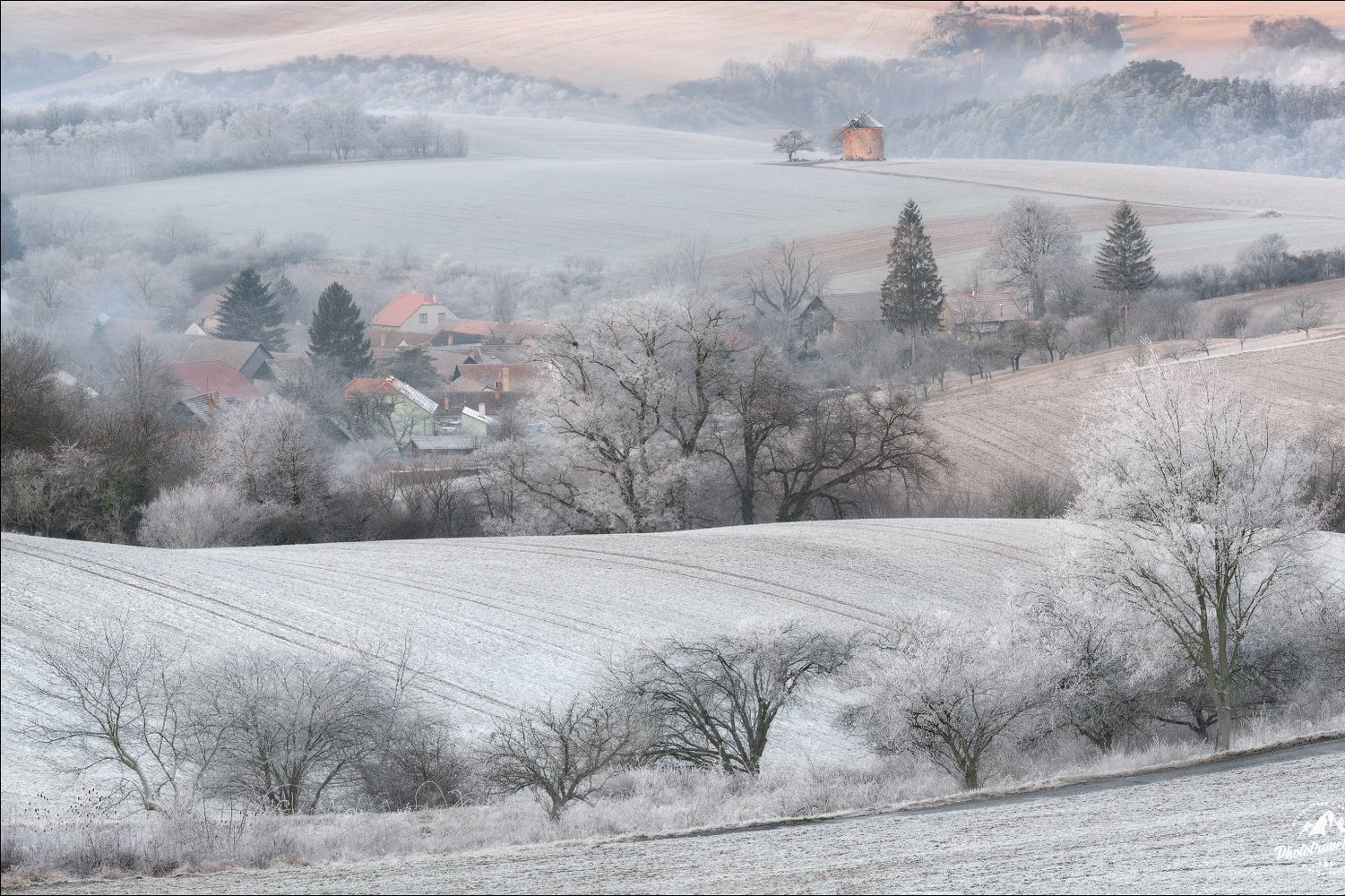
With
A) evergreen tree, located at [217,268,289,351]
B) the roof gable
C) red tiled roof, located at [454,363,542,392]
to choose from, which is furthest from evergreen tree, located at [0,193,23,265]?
red tiled roof, located at [454,363,542,392]

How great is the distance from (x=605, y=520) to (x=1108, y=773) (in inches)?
859

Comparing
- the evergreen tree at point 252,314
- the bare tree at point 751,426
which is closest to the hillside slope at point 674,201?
the evergreen tree at point 252,314

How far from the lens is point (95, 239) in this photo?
84375 mm

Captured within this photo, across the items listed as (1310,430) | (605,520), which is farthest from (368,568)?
(1310,430)

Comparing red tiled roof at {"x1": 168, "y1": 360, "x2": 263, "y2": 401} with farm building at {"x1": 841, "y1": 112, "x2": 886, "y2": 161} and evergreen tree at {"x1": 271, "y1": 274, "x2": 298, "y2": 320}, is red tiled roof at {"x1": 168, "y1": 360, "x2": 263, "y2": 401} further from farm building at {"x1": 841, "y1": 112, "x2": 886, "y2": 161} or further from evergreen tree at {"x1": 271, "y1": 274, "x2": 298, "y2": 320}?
farm building at {"x1": 841, "y1": 112, "x2": 886, "y2": 161}

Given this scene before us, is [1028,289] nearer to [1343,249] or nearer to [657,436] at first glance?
[1343,249]

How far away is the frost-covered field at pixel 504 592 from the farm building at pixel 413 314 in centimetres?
3784

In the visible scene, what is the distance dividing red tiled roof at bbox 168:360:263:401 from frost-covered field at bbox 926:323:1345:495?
3417cm

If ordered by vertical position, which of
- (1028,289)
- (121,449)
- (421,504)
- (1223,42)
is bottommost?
(421,504)

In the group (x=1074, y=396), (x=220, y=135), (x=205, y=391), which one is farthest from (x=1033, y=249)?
(x=220, y=135)

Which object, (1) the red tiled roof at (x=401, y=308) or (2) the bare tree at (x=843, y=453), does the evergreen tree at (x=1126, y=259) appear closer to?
(2) the bare tree at (x=843, y=453)

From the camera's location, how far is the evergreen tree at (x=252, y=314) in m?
72.7

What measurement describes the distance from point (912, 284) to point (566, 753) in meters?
38.6

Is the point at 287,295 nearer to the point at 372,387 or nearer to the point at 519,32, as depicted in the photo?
the point at 372,387
